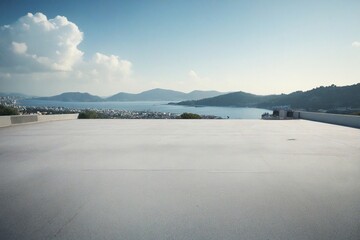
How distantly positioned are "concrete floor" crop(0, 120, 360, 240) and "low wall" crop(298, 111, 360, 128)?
9.52m

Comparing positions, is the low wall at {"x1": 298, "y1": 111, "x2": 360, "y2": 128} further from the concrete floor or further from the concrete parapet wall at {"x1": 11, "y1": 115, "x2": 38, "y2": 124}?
the concrete parapet wall at {"x1": 11, "y1": 115, "x2": 38, "y2": 124}

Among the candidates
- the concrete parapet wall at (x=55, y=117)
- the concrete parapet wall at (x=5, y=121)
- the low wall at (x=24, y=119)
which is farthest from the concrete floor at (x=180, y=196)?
the concrete parapet wall at (x=55, y=117)

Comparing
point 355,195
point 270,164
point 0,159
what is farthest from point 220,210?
point 0,159

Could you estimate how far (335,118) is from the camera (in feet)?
50.2

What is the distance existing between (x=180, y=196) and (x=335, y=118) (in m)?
16.5

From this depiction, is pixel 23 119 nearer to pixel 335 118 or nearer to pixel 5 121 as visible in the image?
pixel 5 121

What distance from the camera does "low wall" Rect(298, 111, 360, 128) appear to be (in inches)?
524

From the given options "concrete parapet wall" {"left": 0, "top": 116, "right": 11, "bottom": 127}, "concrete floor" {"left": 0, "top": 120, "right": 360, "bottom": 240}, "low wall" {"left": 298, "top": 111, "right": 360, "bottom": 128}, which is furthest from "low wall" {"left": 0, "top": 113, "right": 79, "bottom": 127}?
"low wall" {"left": 298, "top": 111, "right": 360, "bottom": 128}

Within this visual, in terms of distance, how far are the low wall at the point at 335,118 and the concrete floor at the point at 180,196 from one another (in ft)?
31.2

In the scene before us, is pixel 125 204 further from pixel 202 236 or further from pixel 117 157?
pixel 117 157

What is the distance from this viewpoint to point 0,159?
567 cm

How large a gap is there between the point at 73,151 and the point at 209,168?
4.32m

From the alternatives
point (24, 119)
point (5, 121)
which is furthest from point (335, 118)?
point (5, 121)

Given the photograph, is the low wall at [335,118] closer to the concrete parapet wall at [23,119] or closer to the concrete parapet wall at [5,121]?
the concrete parapet wall at [23,119]
